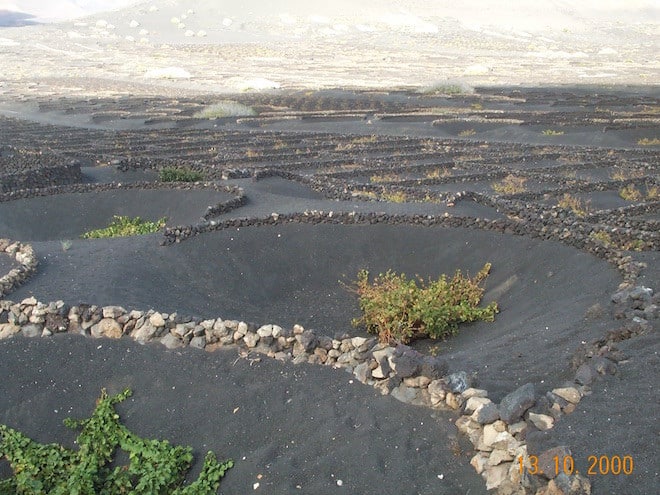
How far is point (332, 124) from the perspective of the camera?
38125 millimetres

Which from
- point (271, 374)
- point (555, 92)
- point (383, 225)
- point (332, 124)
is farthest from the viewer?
point (555, 92)

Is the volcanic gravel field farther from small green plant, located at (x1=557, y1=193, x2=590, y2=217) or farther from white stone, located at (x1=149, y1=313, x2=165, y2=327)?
white stone, located at (x1=149, y1=313, x2=165, y2=327)

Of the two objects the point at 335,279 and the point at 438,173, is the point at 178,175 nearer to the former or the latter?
the point at 438,173

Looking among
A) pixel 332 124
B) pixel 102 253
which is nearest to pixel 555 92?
pixel 332 124

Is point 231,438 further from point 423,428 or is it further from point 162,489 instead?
point 423,428

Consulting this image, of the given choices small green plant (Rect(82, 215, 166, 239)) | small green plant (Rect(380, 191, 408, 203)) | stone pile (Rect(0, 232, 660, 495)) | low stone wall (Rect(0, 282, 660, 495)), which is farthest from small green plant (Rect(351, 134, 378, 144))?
low stone wall (Rect(0, 282, 660, 495))

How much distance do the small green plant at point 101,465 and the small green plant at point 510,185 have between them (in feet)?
50.5

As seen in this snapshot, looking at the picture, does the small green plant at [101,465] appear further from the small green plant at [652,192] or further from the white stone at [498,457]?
the small green plant at [652,192]

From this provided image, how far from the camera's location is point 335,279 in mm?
13391

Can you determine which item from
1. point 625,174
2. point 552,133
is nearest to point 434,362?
point 625,174

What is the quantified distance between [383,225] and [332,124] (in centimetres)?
2437

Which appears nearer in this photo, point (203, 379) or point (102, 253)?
point (203, 379)

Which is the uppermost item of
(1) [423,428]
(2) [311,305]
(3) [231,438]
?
(1) [423,428]

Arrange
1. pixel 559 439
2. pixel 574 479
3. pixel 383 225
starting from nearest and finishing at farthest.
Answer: pixel 574 479, pixel 559 439, pixel 383 225
